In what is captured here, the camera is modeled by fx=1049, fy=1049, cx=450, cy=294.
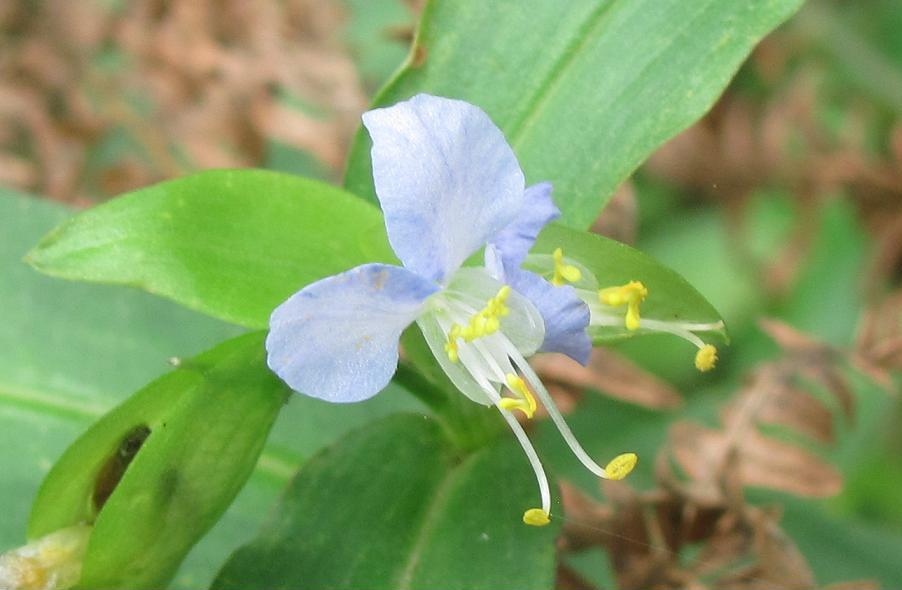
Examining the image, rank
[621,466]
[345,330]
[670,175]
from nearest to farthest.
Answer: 1. [345,330]
2. [621,466]
3. [670,175]

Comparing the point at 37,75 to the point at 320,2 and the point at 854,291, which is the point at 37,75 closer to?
the point at 320,2

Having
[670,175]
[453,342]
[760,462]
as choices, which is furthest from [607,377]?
[670,175]

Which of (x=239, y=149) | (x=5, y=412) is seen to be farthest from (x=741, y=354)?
(x=5, y=412)

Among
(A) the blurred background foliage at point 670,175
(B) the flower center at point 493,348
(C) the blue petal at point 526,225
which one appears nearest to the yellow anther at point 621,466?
(B) the flower center at point 493,348

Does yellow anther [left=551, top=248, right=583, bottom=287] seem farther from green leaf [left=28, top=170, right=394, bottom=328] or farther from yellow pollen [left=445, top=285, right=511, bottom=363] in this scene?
green leaf [left=28, top=170, right=394, bottom=328]

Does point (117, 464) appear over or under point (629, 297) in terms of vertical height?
under

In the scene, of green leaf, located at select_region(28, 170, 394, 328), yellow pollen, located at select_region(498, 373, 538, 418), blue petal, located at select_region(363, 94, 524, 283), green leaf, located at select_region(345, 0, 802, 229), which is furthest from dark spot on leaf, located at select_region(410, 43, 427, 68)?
yellow pollen, located at select_region(498, 373, 538, 418)

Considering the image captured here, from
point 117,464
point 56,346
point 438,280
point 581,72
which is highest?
point 581,72

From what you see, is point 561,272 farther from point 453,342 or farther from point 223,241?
point 223,241
